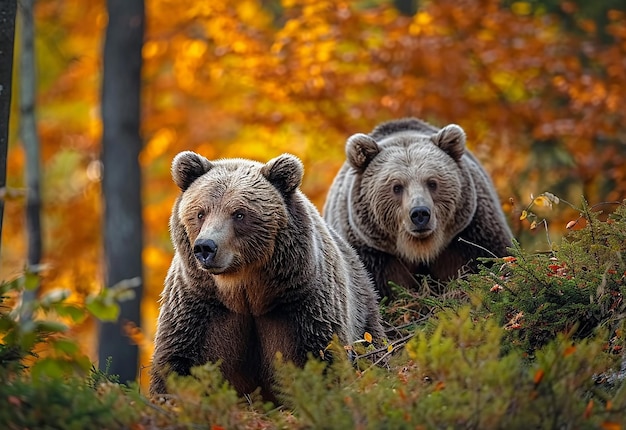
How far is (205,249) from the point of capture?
231 inches

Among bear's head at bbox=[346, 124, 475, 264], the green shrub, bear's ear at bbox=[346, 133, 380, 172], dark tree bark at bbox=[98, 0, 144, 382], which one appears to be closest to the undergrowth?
the green shrub

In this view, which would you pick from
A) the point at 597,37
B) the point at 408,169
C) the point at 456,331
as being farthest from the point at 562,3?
the point at 456,331

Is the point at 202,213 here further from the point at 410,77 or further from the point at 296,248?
the point at 410,77

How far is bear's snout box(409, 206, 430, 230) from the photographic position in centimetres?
799

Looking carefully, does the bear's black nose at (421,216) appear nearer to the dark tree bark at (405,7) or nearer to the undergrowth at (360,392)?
the undergrowth at (360,392)

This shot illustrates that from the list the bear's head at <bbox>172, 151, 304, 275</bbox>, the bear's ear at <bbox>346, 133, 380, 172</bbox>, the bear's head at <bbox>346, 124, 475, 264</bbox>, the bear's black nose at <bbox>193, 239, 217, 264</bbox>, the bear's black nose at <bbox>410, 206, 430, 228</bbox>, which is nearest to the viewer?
the bear's black nose at <bbox>193, 239, 217, 264</bbox>

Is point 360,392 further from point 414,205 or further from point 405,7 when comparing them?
point 405,7

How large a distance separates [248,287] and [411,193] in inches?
97.1

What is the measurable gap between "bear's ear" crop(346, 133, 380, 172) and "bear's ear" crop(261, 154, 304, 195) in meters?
2.21

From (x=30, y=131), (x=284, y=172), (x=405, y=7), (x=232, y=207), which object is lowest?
(x=232, y=207)

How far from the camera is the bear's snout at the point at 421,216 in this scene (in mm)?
7992

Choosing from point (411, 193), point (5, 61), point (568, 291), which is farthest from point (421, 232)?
point (5, 61)

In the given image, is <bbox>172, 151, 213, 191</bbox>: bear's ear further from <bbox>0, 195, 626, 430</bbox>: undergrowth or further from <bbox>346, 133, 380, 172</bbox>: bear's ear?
<bbox>346, 133, 380, 172</bbox>: bear's ear

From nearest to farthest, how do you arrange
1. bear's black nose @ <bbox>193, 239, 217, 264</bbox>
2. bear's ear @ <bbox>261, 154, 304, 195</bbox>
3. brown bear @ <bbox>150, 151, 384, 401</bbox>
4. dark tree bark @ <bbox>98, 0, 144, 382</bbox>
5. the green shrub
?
the green shrub < bear's black nose @ <bbox>193, 239, 217, 264</bbox> < brown bear @ <bbox>150, 151, 384, 401</bbox> < bear's ear @ <bbox>261, 154, 304, 195</bbox> < dark tree bark @ <bbox>98, 0, 144, 382</bbox>
